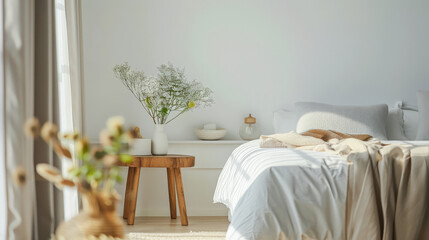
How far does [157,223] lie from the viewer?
14.0 ft

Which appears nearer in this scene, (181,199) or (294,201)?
(294,201)

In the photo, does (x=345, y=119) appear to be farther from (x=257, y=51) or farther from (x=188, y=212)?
(x=188, y=212)

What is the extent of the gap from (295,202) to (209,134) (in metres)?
2.21

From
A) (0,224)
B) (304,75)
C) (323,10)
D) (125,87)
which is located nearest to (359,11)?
(323,10)

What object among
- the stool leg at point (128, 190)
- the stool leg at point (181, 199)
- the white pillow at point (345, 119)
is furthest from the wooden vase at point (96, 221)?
the white pillow at point (345, 119)

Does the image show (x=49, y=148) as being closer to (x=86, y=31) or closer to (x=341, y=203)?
(x=341, y=203)

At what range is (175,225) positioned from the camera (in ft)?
13.8

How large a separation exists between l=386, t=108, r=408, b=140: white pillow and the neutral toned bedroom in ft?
0.07

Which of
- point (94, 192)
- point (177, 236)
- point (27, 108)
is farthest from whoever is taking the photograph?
point (177, 236)

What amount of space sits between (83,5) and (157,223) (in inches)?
88.3

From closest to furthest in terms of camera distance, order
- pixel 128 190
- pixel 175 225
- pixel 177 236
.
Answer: pixel 177 236
pixel 175 225
pixel 128 190

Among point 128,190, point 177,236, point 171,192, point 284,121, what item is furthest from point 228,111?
point 177,236

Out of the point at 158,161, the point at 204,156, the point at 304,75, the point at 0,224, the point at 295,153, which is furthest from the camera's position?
the point at 304,75

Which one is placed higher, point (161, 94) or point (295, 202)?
point (161, 94)
